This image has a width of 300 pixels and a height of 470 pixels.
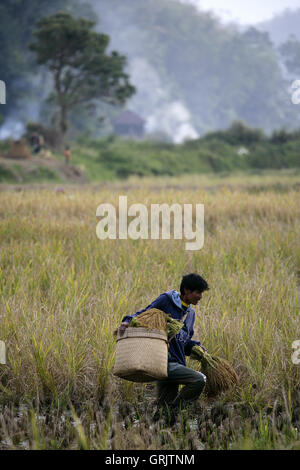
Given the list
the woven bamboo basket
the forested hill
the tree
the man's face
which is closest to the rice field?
the woven bamboo basket

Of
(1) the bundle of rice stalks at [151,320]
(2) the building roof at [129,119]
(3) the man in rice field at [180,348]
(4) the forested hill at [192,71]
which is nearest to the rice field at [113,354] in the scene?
(3) the man in rice field at [180,348]

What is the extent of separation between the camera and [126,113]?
5294 cm

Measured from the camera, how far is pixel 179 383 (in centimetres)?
272

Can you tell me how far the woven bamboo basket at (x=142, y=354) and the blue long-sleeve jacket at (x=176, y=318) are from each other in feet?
0.49

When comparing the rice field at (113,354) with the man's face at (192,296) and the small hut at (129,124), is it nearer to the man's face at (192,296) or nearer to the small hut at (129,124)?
the man's face at (192,296)

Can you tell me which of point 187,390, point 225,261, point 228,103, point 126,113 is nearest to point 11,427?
point 187,390

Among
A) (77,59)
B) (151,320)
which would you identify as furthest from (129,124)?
(151,320)

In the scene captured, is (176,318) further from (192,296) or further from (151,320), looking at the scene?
(151,320)

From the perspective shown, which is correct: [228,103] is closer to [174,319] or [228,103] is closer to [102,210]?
[102,210]

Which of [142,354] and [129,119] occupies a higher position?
[129,119]

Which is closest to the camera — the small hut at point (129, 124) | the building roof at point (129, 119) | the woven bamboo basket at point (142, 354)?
the woven bamboo basket at point (142, 354)

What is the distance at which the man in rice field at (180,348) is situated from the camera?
264 cm

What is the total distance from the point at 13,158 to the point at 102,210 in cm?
1163

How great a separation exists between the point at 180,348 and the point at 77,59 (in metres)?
25.5
